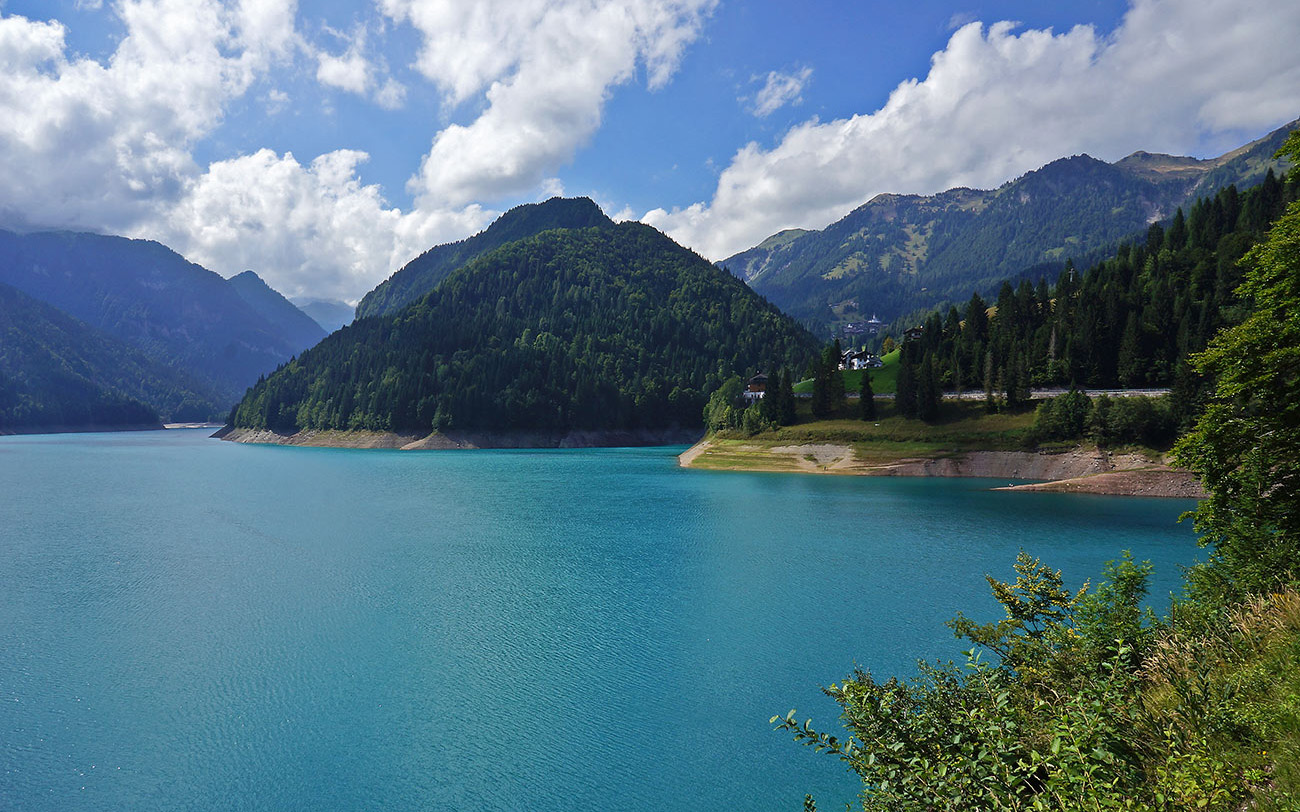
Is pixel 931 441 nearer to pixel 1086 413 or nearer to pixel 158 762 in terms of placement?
pixel 1086 413

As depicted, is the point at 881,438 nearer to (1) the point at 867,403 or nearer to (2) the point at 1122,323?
(1) the point at 867,403

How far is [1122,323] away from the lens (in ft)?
294

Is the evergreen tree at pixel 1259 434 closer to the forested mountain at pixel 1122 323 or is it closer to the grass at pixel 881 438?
the forested mountain at pixel 1122 323

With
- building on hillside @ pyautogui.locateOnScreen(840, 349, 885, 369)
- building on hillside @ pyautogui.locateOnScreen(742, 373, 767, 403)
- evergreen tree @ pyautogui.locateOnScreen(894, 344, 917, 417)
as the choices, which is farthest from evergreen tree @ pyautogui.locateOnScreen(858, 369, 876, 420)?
building on hillside @ pyautogui.locateOnScreen(742, 373, 767, 403)

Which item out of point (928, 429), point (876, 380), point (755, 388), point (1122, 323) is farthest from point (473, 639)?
point (755, 388)

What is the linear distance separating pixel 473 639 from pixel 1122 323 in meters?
99.8

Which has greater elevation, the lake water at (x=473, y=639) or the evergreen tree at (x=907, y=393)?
the evergreen tree at (x=907, y=393)

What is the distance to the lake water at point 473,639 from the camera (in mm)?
15836

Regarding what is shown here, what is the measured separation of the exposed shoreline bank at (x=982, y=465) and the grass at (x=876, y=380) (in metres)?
23.1

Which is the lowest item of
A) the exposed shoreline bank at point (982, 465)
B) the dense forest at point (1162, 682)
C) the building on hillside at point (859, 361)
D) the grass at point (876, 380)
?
the exposed shoreline bank at point (982, 465)

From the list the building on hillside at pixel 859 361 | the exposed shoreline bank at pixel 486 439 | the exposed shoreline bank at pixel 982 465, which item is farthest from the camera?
the exposed shoreline bank at pixel 486 439

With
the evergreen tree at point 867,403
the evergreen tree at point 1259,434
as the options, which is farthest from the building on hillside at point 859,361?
A: the evergreen tree at point 1259,434

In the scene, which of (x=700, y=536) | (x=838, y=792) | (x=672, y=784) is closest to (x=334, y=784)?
(x=672, y=784)

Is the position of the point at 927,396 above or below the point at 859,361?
below
